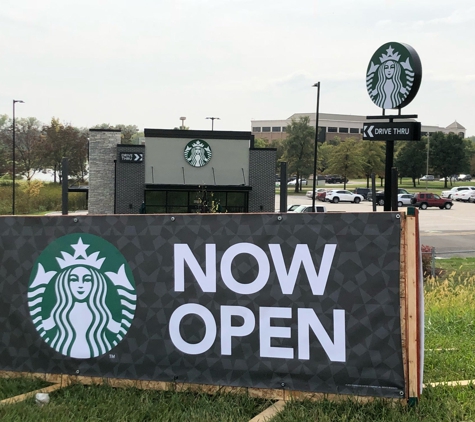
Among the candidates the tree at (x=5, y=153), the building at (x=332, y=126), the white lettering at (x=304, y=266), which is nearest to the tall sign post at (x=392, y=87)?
the white lettering at (x=304, y=266)

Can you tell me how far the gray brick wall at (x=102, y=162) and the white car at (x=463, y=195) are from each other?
1859 inches

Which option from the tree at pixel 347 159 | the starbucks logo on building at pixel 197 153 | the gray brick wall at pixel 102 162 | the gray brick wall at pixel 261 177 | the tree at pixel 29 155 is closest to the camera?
the starbucks logo on building at pixel 197 153

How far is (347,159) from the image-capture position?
76.5 meters

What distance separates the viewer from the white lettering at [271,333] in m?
5.02

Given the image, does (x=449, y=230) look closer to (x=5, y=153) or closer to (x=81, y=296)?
(x=81, y=296)

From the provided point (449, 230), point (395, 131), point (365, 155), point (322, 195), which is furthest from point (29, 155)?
point (395, 131)

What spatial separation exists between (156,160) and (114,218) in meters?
29.8

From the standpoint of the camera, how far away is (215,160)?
1382 inches

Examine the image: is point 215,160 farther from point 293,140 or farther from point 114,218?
point 293,140

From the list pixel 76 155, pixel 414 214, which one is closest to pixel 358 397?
pixel 414 214

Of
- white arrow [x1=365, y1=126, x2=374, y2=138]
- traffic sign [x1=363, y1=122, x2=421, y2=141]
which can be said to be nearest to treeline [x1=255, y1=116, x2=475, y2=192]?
white arrow [x1=365, y1=126, x2=374, y2=138]

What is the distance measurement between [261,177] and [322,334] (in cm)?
3184

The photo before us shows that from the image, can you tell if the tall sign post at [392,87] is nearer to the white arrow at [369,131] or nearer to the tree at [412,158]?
the white arrow at [369,131]

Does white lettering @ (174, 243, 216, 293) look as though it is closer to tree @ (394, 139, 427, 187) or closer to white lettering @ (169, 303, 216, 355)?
white lettering @ (169, 303, 216, 355)
